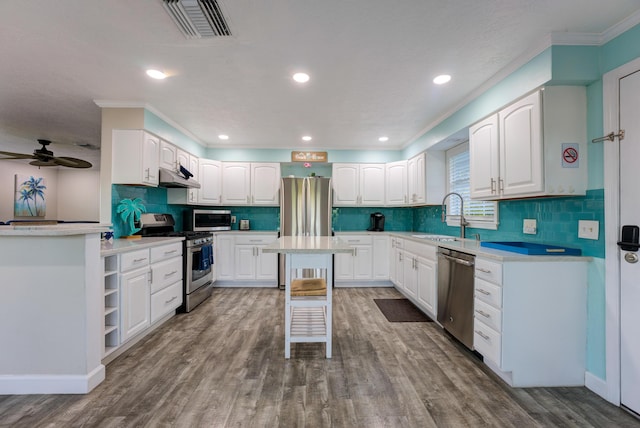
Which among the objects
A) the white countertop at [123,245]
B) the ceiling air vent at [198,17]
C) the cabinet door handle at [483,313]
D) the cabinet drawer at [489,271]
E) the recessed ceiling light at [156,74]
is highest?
the recessed ceiling light at [156,74]

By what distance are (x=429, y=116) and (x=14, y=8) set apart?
3.59 meters

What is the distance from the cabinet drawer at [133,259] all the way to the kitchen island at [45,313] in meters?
0.43

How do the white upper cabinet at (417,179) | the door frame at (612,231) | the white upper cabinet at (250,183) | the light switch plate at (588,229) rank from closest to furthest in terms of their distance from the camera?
the door frame at (612,231) → the light switch plate at (588,229) → the white upper cabinet at (417,179) → the white upper cabinet at (250,183)

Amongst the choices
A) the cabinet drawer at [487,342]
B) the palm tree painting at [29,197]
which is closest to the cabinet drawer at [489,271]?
the cabinet drawer at [487,342]

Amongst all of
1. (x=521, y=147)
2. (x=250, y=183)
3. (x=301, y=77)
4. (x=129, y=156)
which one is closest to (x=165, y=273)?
(x=129, y=156)

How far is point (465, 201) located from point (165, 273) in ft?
11.8

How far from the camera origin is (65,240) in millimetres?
1869

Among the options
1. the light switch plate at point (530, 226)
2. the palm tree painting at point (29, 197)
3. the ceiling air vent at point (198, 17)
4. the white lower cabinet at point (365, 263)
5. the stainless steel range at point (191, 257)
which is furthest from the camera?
the palm tree painting at point (29, 197)

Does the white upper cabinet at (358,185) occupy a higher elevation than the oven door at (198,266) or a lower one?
higher

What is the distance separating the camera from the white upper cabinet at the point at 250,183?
470 centimetres

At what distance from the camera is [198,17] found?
5.58 ft

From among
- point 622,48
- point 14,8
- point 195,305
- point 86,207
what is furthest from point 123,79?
point 86,207

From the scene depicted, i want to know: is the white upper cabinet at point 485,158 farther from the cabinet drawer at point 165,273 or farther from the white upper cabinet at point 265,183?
the cabinet drawer at point 165,273

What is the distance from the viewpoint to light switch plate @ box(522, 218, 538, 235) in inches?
93.0
